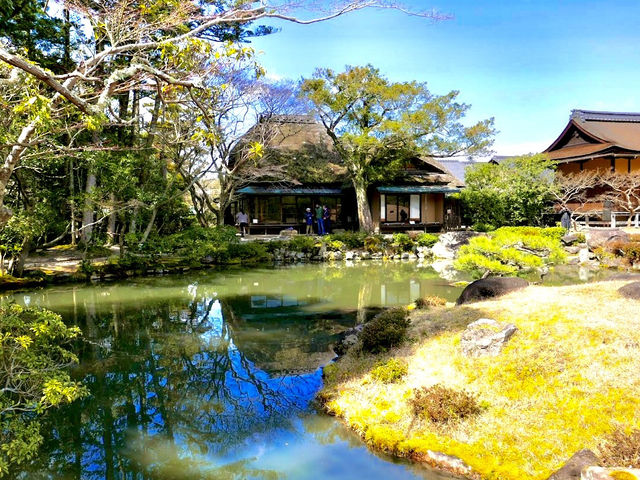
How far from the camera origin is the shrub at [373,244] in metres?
21.6

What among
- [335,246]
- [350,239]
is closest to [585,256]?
[350,239]

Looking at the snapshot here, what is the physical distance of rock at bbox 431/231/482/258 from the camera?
21.4 meters

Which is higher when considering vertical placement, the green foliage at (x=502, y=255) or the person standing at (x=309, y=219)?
the person standing at (x=309, y=219)

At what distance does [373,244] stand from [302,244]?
3633 millimetres

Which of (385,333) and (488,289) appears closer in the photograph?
(385,333)

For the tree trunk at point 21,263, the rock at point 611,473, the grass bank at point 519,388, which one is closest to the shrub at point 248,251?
the tree trunk at point 21,263

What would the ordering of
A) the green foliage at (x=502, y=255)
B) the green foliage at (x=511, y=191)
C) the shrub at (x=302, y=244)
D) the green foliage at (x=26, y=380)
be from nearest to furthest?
1. the green foliage at (x=26, y=380)
2. the green foliage at (x=502, y=255)
3. the shrub at (x=302, y=244)
4. the green foliage at (x=511, y=191)

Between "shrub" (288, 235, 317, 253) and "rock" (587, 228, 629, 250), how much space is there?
38.8 ft

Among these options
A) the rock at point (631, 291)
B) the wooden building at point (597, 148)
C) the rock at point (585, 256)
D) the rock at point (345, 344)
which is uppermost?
the wooden building at point (597, 148)

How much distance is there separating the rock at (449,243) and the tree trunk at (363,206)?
12.0 ft

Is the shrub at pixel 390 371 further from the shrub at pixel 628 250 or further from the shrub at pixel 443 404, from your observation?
the shrub at pixel 628 250

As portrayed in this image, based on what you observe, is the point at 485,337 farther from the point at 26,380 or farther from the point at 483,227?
the point at 483,227

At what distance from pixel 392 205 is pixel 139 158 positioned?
1448 centimetres

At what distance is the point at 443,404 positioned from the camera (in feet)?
15.8
